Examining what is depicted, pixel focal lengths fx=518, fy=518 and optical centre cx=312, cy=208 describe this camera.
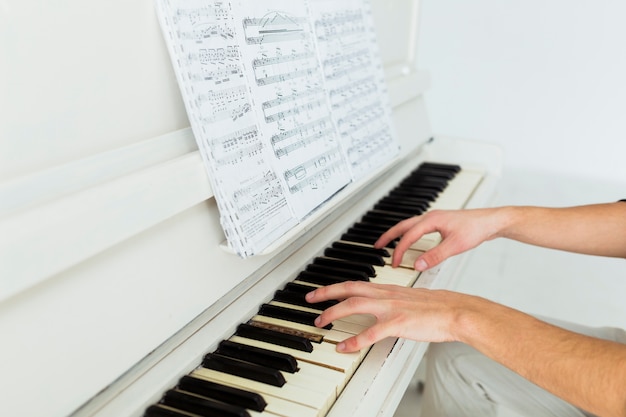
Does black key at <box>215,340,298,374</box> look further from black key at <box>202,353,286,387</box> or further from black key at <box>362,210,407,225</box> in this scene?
black key at <box>362,210,407,225</box>

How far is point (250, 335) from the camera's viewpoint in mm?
934

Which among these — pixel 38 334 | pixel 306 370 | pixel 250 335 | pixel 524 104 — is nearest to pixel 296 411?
pixel 306 370

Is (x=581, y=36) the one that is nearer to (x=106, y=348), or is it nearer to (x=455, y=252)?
(x=455, y=252)

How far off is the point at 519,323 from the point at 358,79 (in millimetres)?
773

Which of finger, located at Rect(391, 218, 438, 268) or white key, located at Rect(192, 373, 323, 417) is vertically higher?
finger, located at Rect(391, 218, 438, 268)

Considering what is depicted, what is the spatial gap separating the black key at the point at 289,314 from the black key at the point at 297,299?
1.2 inches

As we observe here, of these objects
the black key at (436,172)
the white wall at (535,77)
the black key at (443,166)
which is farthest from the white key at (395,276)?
the white wall at (535,77)

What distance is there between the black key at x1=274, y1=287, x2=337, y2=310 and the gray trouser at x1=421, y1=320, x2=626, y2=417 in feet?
1.57

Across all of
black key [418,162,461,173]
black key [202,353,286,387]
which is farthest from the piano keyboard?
black key [418,162,461,173]

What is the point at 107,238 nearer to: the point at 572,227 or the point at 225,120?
the point at 225,120

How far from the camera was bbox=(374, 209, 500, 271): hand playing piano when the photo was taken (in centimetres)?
123

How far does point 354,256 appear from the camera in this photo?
48.5 inches

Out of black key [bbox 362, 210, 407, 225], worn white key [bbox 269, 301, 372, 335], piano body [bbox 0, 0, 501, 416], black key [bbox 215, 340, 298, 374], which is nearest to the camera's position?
piano body [bbox 0, 0, 501, 416]

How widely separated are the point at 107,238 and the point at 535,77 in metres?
2.17
